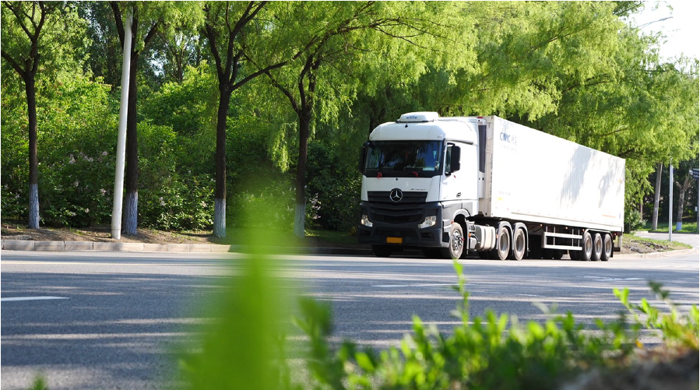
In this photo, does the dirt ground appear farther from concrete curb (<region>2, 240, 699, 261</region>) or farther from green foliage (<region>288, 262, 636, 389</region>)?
green foliage (<region>288, 262, 636, 389</region>)

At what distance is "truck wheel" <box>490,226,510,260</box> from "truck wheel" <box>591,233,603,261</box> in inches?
270

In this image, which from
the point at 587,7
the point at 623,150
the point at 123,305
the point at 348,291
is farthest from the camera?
the point at 623,150

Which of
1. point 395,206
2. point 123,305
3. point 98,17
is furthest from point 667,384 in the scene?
point 98,17

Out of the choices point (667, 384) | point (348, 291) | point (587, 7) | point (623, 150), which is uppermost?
point (587, 7)

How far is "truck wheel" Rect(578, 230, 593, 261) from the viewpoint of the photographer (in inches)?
1100

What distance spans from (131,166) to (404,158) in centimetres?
697

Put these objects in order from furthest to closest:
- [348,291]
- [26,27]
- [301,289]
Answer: [26,27], [348,291], [301,289]

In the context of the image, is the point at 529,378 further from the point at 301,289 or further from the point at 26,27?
the point at 26,27

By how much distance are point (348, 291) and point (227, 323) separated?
27.9ft

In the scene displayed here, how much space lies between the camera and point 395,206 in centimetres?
2136

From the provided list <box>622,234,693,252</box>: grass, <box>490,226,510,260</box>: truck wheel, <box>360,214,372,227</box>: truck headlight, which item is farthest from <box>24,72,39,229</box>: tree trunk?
<box>622,234,693,252</box>: grass

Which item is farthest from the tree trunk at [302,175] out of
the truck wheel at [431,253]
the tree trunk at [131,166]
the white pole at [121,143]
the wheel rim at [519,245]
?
the white pole at [121,143]

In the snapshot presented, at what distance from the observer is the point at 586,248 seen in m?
28.0

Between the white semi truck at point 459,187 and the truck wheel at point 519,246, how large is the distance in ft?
0.10
